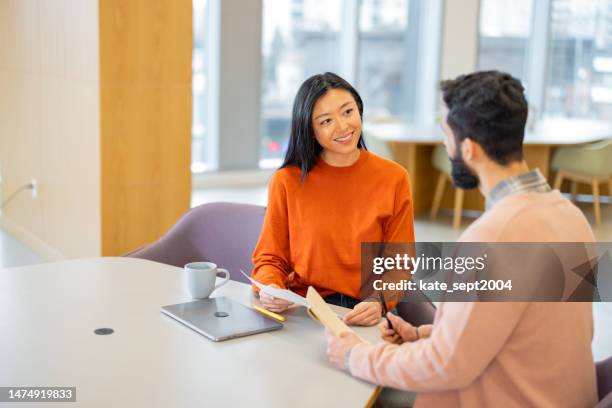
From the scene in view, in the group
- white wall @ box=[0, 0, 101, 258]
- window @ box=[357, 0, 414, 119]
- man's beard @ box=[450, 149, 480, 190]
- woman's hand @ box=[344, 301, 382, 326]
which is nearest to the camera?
man's beard @ box=[450, 149, 480, 190]

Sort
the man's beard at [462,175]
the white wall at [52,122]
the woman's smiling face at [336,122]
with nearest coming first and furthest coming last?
the man's beard at [462,175] < the woman's smiling face at [336,122] < the white wall at [52,122]

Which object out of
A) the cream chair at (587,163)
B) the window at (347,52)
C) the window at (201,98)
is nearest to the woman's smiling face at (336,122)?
the cream chair at (587,163)

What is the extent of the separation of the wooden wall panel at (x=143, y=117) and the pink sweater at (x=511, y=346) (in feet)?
9.36

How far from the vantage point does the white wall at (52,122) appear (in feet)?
13.4

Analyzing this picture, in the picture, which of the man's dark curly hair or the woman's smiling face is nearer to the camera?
the man's dark curly hair

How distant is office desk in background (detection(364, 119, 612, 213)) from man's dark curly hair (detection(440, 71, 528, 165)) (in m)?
4.92

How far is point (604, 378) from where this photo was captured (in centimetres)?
168

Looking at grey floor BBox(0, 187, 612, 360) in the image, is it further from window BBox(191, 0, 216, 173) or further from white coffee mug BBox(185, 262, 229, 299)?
white coffee mug BBox(185, 262, 229, 299)

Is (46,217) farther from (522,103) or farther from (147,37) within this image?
(522,103)

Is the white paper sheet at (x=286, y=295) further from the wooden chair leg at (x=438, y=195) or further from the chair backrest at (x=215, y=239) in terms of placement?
the wooden chair leg at (x=438, y=195)

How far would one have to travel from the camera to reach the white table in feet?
4.91

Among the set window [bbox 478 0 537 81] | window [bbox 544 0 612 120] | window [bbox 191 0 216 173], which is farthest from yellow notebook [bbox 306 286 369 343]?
window [bbox 544 0 612 120]

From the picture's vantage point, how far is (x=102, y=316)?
191 cm

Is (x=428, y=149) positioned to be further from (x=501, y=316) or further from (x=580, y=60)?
(x=501, y=316)
